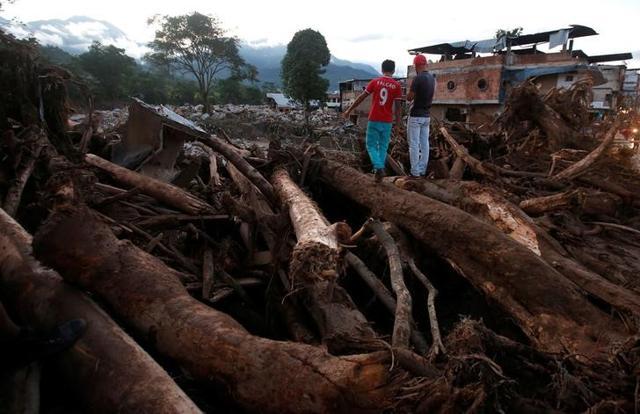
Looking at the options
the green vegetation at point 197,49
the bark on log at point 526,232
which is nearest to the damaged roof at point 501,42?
the green vegetation at point 197,49

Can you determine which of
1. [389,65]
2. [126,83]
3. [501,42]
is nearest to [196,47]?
[126,83]

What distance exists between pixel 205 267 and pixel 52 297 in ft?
4.15

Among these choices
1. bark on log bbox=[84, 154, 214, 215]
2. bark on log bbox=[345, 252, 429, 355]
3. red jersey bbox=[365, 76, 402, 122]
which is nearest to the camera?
bark on log bbox=[345, 252, 429, 355]

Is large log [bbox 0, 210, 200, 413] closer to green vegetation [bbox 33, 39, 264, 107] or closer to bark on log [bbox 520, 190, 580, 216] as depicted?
bark on log [bbox 520, 190, 580, 216]

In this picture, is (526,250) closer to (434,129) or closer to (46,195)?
(46,195)

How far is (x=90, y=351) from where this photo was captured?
2127mm

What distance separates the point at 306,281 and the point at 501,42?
32984mm

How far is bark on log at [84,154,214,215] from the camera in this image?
4.18m

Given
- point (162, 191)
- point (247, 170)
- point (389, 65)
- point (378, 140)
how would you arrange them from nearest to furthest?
point (162, 191)
point (247, 170)
point (389, 65)
point (378, 140)

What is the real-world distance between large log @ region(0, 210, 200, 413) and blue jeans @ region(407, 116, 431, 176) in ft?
16.3

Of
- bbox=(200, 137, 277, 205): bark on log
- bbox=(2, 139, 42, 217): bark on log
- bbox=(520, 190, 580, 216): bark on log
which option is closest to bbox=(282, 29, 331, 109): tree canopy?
bbox=(200, 137, 277, 205): bark on log

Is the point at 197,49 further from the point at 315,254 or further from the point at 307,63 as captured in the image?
the point at 315,254

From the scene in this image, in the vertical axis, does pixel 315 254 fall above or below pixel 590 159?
below

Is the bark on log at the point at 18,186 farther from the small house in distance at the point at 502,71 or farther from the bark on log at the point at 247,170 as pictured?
the small house in distance at the point at 502,71
